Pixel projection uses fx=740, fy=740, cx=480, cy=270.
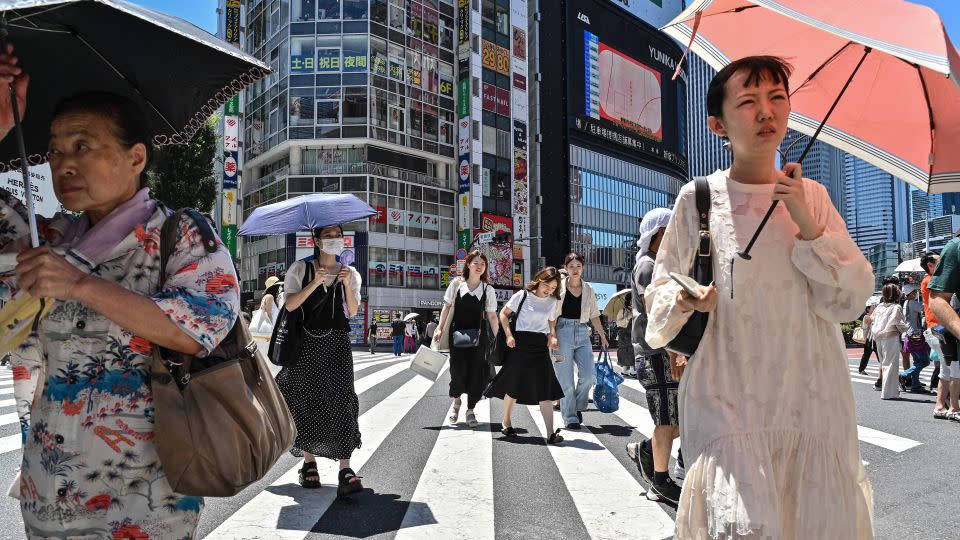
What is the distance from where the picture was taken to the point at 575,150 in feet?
223

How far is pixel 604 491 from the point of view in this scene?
5.06 m

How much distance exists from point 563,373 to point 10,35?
6659 mm

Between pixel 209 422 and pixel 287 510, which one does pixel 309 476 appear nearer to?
pixel 287 510

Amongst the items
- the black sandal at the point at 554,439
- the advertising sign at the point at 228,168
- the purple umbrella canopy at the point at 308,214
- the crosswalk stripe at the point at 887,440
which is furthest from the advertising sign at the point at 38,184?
the advertising sign at the point at 228,168

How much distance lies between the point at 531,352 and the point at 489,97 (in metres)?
46.3

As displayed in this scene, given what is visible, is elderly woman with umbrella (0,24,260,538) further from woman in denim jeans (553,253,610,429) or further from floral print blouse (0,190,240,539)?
woman in denim jeans (553,253,610,429)

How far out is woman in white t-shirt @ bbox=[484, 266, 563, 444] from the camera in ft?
24.0

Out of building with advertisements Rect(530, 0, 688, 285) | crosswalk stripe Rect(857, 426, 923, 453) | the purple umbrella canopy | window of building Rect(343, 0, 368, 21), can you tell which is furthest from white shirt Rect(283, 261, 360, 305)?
building with advertisements Rect(530, 0, 688, 285)

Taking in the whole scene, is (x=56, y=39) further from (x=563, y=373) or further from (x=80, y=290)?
(x=563, y=373)

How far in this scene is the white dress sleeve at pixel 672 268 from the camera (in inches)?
84.3

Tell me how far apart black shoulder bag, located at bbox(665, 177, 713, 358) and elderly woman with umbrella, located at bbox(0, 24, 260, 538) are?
4.08 feet

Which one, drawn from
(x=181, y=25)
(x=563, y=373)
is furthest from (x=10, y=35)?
(x=563, y=373)

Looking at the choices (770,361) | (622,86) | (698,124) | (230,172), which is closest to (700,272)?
(770,361)

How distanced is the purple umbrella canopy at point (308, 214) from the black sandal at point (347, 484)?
5.50ft
